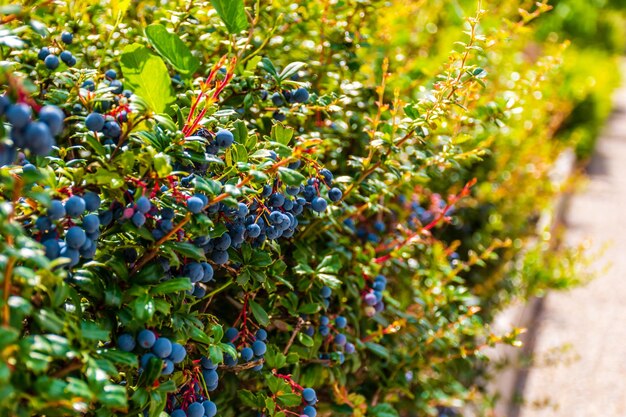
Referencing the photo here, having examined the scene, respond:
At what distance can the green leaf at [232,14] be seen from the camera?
1099mm

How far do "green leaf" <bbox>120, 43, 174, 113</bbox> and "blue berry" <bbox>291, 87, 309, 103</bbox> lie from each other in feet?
0.78

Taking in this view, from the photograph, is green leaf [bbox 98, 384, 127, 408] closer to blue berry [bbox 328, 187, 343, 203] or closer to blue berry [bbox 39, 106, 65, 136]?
blue berry [bbox 39, 106, 65, 136]

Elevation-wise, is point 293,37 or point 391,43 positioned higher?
point 293,37

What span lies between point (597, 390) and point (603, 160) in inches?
166

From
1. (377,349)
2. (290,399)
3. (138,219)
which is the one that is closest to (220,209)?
(138,219)

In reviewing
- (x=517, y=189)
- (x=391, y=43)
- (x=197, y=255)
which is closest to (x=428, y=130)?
(x=197, y=255)

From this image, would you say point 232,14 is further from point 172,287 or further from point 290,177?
point 172,287

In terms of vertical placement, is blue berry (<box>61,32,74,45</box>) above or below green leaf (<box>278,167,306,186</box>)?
above

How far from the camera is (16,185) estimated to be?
2.44ft

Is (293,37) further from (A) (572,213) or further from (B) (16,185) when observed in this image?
(A) (572,213)

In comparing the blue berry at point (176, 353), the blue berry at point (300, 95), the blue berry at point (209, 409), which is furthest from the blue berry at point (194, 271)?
the blue berry at point (300, 95)

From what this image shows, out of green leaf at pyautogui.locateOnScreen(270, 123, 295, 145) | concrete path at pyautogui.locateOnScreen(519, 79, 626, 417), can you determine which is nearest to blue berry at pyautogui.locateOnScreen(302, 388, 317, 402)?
green leaf at pyautogui.locateOnScreen(270, 123, 295, 145)

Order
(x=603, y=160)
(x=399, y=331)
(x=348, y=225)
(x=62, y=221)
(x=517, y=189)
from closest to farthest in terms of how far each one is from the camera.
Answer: (x=62, y=221)
(x=348, y=225)
(x=399, y=331)
(x=517, y=189)
(x=603, y=160)

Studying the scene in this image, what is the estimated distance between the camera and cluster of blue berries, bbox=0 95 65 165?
2.32 feet
